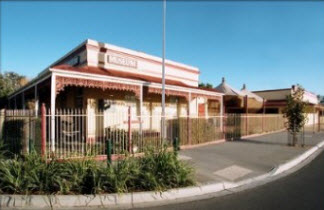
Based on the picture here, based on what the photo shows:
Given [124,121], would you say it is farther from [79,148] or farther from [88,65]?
[88,65]

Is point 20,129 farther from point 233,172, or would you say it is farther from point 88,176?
point 233,172

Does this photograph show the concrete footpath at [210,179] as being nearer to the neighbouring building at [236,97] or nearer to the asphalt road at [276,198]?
the asphalt road at [276,198]

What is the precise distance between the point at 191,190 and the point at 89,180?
90.6 inches

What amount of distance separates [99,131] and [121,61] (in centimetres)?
520

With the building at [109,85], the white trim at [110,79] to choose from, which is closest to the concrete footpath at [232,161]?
the building at [109,85]

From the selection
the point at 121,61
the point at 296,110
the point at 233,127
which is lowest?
the point at 233,127

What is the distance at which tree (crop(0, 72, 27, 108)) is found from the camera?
29.4 meters

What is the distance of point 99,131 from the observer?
12445mm

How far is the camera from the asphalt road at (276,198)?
523 cm

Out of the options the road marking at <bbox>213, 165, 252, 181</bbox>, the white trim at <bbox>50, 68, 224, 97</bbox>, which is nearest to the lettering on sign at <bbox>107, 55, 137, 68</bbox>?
the white trim at <bbox>50, 68, 224, 97</bbox>

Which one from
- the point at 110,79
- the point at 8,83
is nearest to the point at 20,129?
the point at 110,79

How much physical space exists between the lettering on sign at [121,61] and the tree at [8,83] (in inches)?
711

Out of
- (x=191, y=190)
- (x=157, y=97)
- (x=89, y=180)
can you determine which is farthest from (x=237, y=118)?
(x=89, y=180)

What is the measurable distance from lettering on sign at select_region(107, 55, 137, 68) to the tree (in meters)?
18.0
